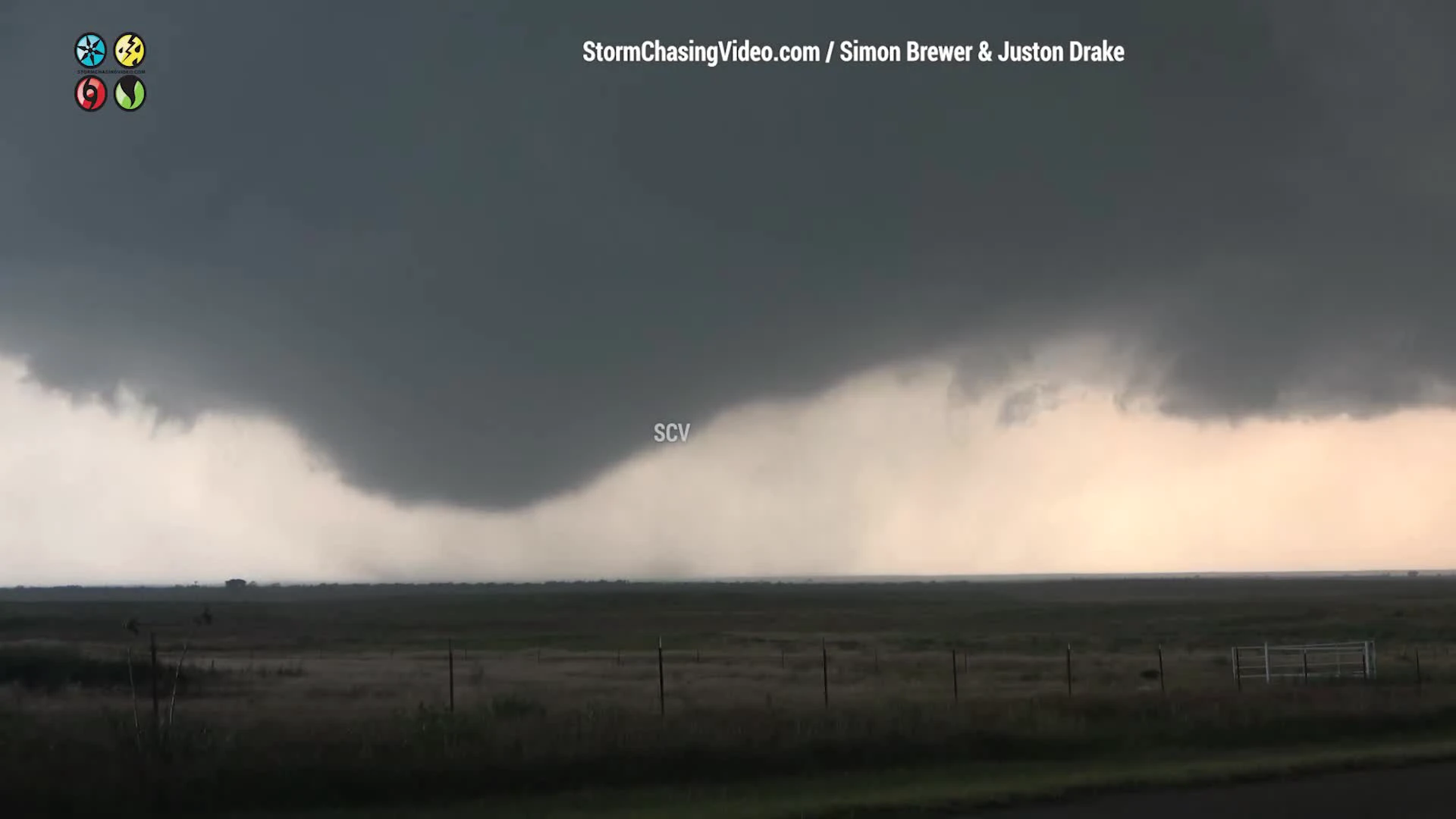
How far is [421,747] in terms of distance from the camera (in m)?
17.4

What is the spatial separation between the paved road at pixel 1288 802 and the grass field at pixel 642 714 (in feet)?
8.66

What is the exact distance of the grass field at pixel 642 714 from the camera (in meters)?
16.2

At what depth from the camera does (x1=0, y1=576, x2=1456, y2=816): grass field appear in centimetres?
1619

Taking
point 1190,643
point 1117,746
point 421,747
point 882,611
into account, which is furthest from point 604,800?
point 882,611

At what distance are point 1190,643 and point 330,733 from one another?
165 feet

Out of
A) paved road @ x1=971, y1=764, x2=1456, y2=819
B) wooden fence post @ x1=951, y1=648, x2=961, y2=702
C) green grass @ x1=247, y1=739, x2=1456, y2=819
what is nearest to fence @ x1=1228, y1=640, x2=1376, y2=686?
wooden fence post @ x1=951, y1=648, x2=961, y2=702

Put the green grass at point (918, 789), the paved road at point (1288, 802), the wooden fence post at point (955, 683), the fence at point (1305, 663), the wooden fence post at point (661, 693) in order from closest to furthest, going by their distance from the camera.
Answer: the paved road at point (1288, 802), the green grass at point (918, 789), the wooden fence post at point (661, 693), the wooden fence post at point (955, 683), the fence at point (1305, 663)

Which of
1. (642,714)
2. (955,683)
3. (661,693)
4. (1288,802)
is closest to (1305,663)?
(955,683)

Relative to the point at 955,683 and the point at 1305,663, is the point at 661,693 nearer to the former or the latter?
the point at 955,683

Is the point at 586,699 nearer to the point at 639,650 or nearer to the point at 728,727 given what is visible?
the point at 728,727

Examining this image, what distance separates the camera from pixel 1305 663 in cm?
3322

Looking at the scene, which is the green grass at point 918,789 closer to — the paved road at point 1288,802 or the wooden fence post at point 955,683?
the paved road at point 1288,802

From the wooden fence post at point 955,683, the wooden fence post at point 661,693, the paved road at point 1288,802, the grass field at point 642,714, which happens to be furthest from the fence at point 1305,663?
the paved road at point 1288,802

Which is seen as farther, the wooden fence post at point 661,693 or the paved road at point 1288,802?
the wooden fence post at point 661,693
